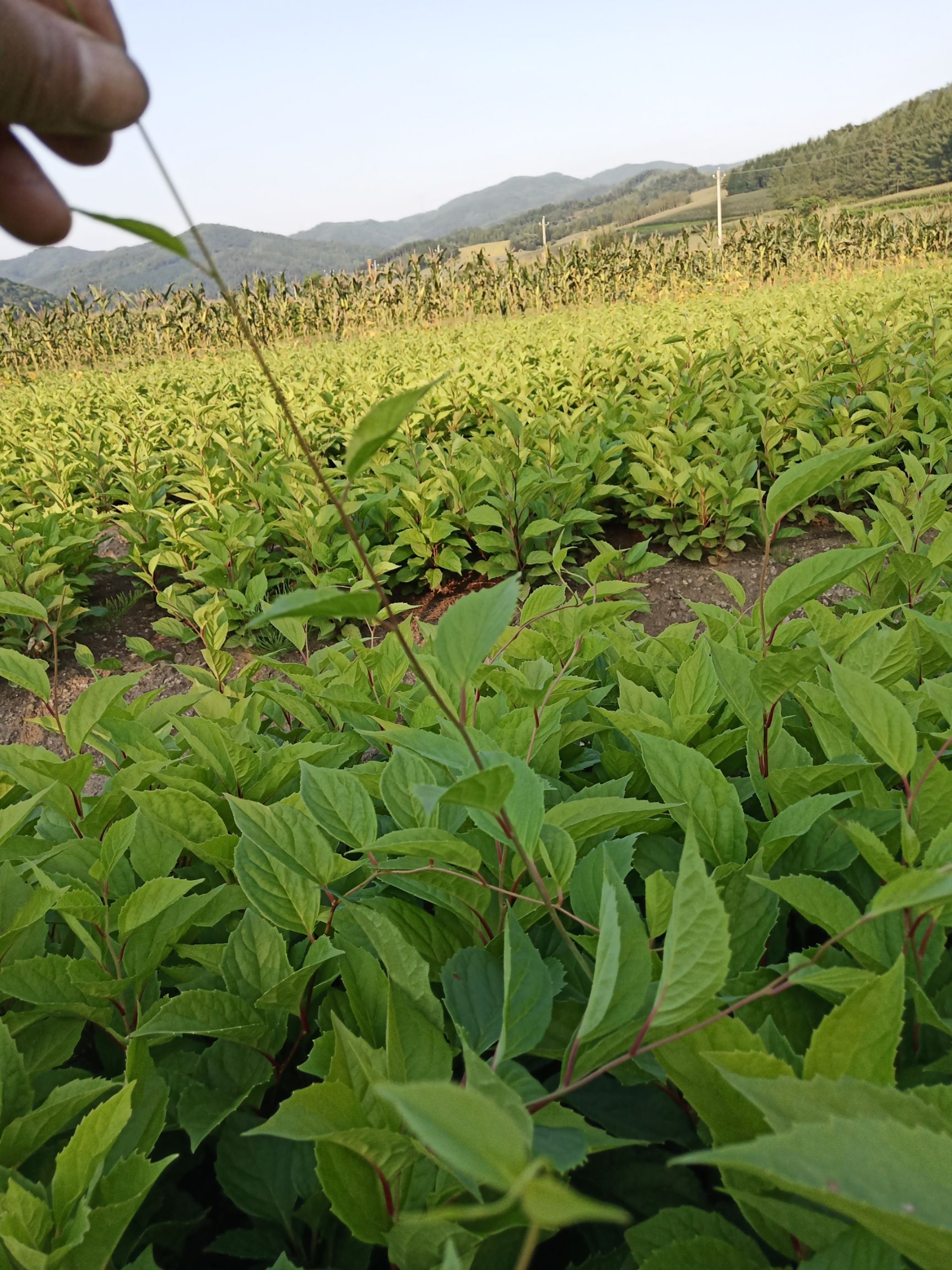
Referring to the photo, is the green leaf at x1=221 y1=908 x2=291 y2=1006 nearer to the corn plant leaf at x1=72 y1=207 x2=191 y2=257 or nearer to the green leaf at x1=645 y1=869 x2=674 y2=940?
the green leaf at x1=645 y1=869 x2=674 y2=940

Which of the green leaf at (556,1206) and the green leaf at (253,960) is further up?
the green leaf at (556,1206)

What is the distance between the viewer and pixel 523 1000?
695 millimetres

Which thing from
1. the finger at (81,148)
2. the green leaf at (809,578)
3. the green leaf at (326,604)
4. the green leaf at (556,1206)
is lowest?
the green leaf at (809,578)

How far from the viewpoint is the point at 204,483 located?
5.57 meters

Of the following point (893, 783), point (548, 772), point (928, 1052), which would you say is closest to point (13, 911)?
point (548, 772)

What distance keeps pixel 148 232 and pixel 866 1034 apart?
2.52 ft

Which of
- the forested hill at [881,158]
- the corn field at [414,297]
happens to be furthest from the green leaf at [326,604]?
the forested hill at [881,158]

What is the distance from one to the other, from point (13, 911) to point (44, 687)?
1.67ft

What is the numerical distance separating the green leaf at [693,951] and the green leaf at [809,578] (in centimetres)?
52

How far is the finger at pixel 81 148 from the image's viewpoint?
0.79 m

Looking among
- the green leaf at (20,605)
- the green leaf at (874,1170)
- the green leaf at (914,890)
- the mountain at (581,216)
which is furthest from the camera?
the mountain at (581,216)

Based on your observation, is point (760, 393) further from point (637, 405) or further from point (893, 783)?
point (893, 783)

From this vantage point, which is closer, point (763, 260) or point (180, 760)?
point (180, 760)

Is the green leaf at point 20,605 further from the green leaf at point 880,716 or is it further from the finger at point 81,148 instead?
the green leaf at point 880,716
